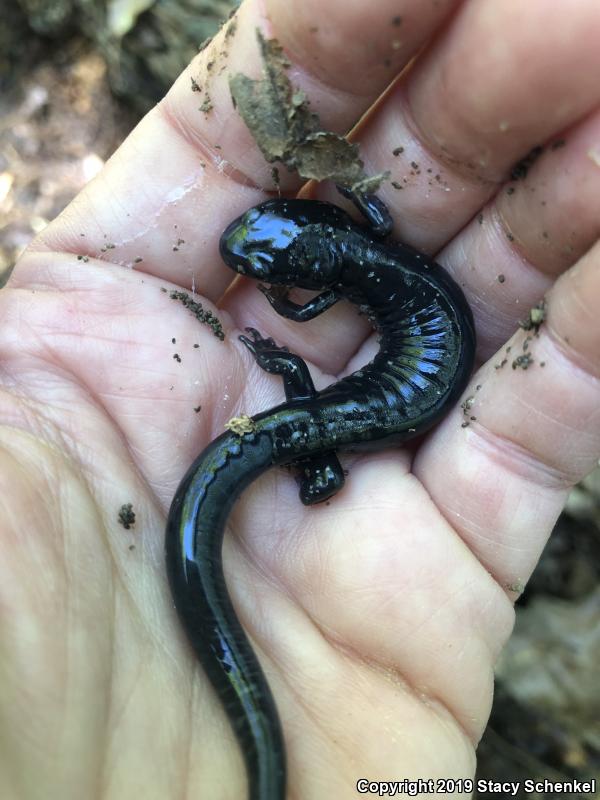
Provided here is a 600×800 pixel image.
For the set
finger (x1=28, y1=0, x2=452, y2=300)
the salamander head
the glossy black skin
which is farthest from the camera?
the salamander head

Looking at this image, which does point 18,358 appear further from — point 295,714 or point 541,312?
point 541,312

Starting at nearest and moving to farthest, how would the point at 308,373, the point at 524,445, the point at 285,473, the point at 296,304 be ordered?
the point at 524,445 < the point at 285,473 < the point at 308,373 < the point at 296,304

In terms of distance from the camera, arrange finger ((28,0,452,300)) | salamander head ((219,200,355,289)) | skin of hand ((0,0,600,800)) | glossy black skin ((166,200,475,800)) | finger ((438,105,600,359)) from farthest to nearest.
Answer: salamander head ((219,200,355,289)) → glossy black skin ((166,200,475,800)) → finger ((28,0,452,300)) → finger ((438,105,600,359)) → skin of hand ((0,0,600,800))

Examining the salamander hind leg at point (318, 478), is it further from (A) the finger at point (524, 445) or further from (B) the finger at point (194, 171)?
(B) the finger at point (194, 171)

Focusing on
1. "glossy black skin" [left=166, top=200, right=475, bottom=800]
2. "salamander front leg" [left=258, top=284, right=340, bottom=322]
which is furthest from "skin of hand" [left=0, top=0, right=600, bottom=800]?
"salamander front leg" [left=258, top=284, right=340, bottom=322]

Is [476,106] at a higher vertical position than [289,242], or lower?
higher

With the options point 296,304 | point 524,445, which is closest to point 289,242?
point 296,304

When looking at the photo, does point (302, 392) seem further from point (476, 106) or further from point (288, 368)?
point (476, 106)

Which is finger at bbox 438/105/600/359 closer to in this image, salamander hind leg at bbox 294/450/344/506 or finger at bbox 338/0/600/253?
finger at bbox 338/0/600/253
